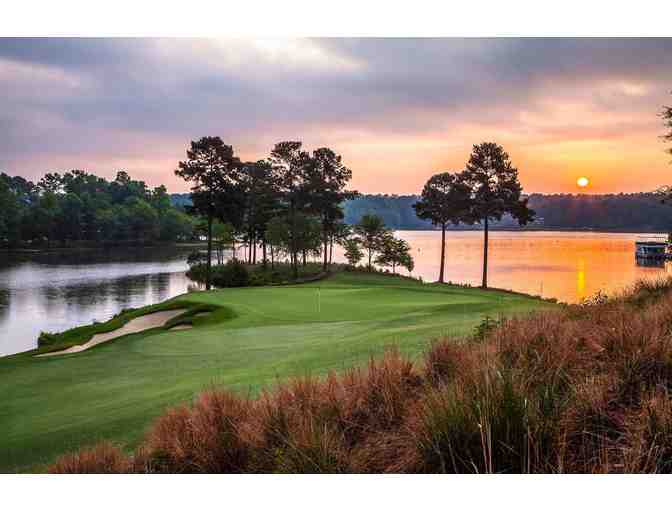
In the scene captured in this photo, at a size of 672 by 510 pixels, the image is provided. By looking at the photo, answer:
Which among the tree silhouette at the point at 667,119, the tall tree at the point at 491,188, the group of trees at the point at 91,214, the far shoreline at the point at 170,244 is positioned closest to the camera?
the tree silhouette at the point at 667,119

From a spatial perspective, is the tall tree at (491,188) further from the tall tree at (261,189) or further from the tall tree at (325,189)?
the tall tree at (261,189)

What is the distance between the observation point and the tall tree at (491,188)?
11.7 m

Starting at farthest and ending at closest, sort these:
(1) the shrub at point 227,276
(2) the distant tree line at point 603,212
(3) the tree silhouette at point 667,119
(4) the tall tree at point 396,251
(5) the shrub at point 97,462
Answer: (1) the shrub at point 227,276 < (4) the tall tree at point 396,251 < (2) the distant tree line at point 603,212 < (3) the tree silhouette at point 667,119 < (5) the shrub at point 97,462

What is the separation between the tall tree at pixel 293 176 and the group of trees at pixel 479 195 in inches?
210

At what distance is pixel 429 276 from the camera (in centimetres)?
1753

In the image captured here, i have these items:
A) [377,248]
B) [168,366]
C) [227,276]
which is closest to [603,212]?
[168,366]

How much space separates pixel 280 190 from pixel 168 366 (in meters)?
15.5

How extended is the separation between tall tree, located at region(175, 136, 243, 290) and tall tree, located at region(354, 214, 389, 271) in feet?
16.2

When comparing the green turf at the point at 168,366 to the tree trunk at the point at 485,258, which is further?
the tree trunk at the point at 485,258

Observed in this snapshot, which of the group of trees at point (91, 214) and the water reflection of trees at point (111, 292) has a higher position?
the group of trees at point (91, 214)

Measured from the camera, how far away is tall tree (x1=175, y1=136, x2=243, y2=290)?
16188mm

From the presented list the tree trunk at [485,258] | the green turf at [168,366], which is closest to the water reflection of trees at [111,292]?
the green turf at [168,366]

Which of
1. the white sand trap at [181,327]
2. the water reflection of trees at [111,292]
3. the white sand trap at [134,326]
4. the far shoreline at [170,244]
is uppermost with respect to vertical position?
the far shoreline at [170,244]

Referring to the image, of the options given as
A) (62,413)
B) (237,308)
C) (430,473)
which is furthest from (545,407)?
(237,308)
